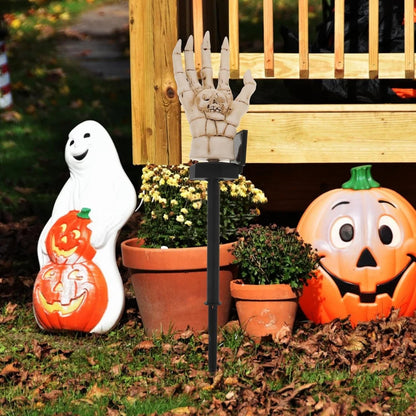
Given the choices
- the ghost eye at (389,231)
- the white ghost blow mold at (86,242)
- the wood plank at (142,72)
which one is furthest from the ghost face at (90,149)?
the ghost eye at (389,231)

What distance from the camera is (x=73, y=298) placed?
16.6 feet

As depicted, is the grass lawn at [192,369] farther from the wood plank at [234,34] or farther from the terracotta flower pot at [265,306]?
the wood plank at [234,34]

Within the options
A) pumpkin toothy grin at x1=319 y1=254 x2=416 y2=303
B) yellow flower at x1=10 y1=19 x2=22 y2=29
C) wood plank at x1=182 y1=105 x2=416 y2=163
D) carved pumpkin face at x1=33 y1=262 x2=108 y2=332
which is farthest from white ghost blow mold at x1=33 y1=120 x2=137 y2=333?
yellow flower at x1=10 y1=19 x2=22 y2=29

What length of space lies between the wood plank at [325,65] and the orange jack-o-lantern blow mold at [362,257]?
67 cm

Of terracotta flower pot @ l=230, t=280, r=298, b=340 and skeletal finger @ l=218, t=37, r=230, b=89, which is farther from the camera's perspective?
terracotta flower pot @ l=230, t=280, r=298, b=340

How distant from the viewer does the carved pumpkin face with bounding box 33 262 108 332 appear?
505cm

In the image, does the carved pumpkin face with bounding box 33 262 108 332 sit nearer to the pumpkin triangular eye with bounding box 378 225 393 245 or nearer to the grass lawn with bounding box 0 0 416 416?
the grass lawn with bounding box 0 0 416 416

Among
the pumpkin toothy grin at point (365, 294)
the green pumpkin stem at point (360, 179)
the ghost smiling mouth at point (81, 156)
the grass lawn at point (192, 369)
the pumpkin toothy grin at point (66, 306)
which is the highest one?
the ghost smiling mouth at point (81, 156)

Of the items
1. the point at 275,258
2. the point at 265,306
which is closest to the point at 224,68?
the point at 275,258

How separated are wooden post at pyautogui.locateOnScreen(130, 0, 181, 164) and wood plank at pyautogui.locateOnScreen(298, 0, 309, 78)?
2.62 feet

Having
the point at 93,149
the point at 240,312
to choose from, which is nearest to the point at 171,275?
the point at 240,312

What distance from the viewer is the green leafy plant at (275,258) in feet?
15.6

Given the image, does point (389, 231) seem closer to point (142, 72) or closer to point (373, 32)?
point (373, 32)

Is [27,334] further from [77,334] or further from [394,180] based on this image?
[394,180]
